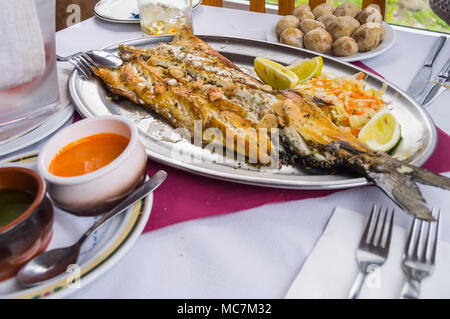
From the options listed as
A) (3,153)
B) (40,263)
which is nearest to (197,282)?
(40,263)

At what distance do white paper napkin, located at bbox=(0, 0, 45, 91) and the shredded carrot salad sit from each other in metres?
1.02

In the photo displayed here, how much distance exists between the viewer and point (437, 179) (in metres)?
0.98

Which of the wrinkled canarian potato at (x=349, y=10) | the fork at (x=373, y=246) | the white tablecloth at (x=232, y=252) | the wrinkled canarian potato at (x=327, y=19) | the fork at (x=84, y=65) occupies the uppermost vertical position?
the wrinkled canarian potato at (x=349, y=10)

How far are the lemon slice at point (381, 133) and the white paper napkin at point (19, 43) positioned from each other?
1206mm

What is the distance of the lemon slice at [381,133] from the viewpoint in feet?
4.22

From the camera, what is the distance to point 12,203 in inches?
36.0

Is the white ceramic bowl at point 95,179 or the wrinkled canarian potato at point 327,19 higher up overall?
the wrinkled canarian potato at point 327,19

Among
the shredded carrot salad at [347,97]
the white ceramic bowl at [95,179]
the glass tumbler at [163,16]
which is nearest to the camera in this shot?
the white ceramic bowl at [95,179]

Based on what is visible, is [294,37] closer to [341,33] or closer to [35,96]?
[341,33]

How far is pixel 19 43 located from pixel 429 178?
1.34 metres

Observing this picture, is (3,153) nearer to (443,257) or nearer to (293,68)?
(293,68)

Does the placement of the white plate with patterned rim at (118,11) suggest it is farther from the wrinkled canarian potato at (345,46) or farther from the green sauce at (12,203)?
the green sauce at (12,203)

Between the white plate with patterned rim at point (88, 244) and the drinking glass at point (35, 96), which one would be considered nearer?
the white plate with patterned rim at point (88, 244)

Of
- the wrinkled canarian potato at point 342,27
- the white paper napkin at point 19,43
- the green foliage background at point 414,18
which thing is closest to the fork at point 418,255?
the wrinkled canarian potato at point 342,27
